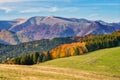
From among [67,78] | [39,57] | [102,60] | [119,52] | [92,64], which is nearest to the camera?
[67,78]

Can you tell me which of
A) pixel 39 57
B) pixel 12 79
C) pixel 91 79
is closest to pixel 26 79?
pixel 12 79

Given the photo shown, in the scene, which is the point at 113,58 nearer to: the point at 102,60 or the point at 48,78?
the point at 102,60

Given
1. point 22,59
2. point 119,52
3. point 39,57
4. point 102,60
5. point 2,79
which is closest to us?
point 2,79

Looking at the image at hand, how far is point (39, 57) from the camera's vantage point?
647 ft

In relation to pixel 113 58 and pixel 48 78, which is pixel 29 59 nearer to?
pixel 113 58

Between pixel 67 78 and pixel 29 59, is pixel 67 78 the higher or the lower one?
the higher one

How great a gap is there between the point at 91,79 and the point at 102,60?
7594 cm

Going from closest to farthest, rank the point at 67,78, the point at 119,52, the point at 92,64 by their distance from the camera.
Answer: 1. the point at 67,78
2. the point at 92,64
3. the point at 119,52

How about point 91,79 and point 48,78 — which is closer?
point 48,78

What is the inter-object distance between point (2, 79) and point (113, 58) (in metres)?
91.8

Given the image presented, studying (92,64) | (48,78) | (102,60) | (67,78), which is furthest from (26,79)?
(102,60)

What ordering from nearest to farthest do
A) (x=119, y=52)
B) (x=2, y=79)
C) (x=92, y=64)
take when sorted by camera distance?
(x=2, y=79) → (x=92, y=64) → (x=119, y=52)

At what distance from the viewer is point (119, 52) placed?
136 meters

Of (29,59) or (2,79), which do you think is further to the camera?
(29,59)
